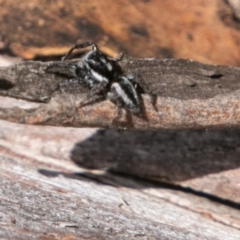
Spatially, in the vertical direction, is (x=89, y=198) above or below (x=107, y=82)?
below

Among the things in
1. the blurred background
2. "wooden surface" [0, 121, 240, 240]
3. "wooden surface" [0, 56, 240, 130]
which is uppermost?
the blurred background

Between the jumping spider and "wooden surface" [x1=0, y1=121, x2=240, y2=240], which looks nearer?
"wooden surface" [x1=0, y1=121, x2=240, y2=240]

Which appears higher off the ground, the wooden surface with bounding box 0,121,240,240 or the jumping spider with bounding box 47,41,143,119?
the jumping spider with bounding box 47,41,143,119

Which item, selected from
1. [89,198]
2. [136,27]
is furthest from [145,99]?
[136,27]

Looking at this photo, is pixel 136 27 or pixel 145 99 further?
pixel 136 27

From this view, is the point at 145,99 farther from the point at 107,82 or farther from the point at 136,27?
the point at 136,27

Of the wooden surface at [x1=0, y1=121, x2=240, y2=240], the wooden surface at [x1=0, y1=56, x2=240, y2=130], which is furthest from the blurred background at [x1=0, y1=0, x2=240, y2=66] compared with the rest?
the wooden surface at [x1=0, y1=56, x2=240, y2=130]

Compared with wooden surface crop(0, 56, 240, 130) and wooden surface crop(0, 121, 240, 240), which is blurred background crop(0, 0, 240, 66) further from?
wooden surface crop(0, 56, 240, 130)
